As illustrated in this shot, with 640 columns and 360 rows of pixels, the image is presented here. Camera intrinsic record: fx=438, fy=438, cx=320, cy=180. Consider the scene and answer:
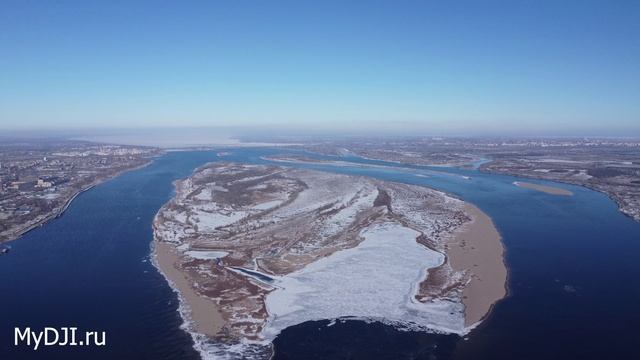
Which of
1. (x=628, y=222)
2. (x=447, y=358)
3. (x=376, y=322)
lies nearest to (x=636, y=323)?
(x=447, y=358)

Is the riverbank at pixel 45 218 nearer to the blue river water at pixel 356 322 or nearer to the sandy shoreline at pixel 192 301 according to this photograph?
the blue river water at pixel 356 322

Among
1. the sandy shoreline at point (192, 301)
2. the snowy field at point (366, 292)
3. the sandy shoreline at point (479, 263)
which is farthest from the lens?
the sandy shoreline at point (479, 263)

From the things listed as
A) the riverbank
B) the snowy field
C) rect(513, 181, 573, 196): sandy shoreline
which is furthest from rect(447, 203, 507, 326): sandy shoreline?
the riverbank

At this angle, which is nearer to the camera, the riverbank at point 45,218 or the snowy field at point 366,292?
the snowy field at point 366,292

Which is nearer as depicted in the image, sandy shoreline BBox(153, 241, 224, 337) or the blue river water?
the blue river water

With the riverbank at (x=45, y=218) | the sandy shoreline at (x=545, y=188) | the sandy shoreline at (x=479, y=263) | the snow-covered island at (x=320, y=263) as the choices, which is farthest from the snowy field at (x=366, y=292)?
the sandy shoreline at (x=545, y=188)

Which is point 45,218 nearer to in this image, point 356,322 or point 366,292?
point 366,292

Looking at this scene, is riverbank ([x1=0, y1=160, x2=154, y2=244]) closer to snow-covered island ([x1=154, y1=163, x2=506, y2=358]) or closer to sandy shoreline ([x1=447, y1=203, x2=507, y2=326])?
snow-covered island ([x1=154, y1=163, x2=506, y2=358])
